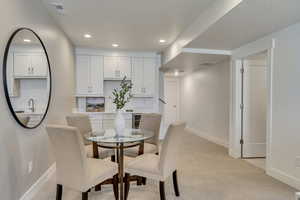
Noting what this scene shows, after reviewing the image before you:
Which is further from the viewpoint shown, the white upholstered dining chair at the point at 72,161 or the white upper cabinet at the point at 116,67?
the white upper cabinet at the point at 116,67

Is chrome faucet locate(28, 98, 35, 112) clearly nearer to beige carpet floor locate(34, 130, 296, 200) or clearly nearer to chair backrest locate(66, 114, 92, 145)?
chair backrest locate(66, 114, 92, 145)

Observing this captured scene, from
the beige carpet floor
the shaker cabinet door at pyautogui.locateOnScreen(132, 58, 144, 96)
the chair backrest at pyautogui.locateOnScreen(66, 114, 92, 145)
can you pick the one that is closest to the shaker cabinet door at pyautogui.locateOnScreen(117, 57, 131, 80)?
the shaker cabinet door at pyautogui.locateOnScreen(132, 58, 144, 96)

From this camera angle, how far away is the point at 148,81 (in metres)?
5.23

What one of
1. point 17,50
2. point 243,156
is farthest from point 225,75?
point 17,50

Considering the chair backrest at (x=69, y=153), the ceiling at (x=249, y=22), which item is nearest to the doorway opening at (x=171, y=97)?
the ceiling at (x=249, y=22)

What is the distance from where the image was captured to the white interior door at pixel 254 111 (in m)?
3.87

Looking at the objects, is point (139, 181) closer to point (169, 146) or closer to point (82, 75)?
point (169, 146)

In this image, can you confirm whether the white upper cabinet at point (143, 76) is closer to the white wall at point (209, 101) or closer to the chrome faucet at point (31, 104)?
the white wall at point (209, 101)

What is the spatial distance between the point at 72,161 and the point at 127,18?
7.57 ft

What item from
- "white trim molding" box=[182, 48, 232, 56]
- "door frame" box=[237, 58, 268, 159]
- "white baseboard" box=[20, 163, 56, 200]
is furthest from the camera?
"door frame" box=[237, 58, 268, 159]

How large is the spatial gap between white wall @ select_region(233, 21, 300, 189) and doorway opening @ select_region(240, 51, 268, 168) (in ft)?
2.80

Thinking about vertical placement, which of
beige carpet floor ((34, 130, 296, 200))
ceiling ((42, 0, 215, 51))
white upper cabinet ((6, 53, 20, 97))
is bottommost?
beige carpet floor ((34, 130, 296, 200))

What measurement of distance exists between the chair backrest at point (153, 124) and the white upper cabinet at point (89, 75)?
2.16 metres

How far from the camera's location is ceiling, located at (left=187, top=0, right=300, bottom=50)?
2029mm
